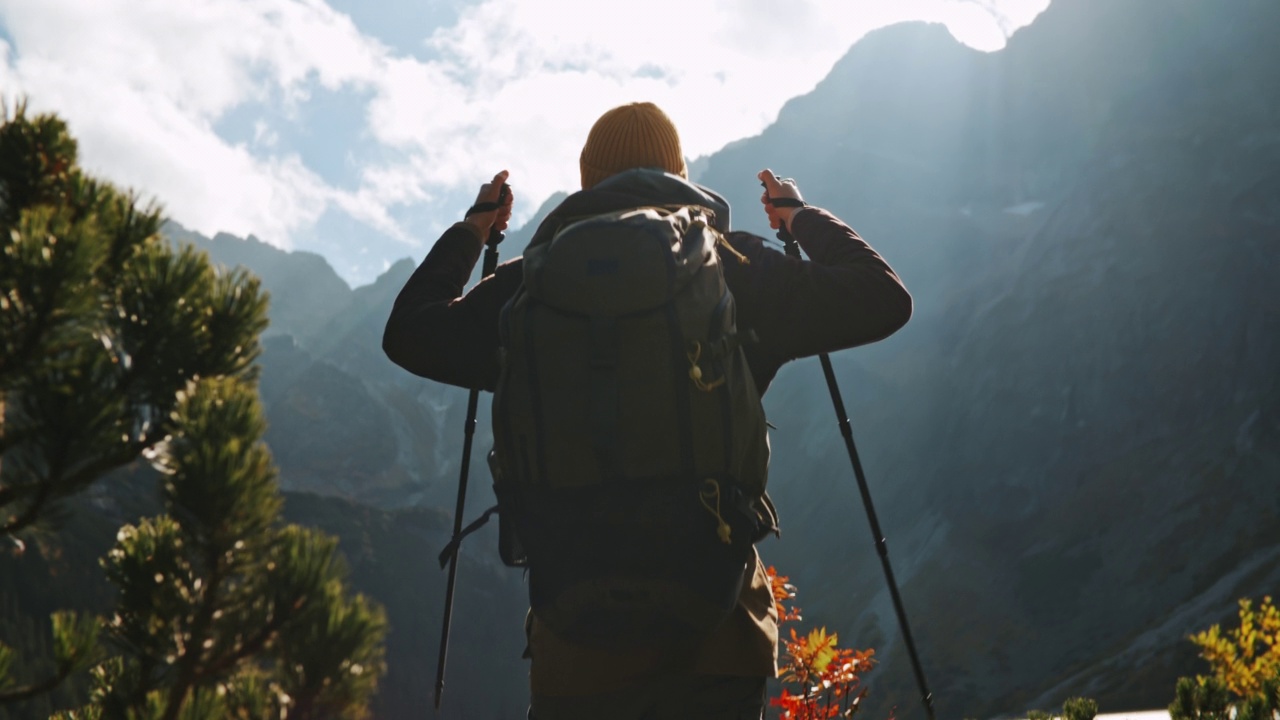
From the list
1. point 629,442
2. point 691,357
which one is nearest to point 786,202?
point 691,357

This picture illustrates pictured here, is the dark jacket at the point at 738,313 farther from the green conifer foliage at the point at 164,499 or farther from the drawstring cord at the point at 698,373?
the green conifer foliage at the point at 164,499

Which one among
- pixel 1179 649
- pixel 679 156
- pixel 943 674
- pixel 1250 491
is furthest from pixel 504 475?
pixel 1250 491

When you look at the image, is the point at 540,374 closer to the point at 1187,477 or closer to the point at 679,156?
the point at 679,156

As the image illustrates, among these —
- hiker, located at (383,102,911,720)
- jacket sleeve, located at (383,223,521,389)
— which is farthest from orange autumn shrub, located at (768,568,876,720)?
jacket sleeve, located at (383,223,521,389)

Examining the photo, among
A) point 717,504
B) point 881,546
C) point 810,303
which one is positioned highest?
point 810,303

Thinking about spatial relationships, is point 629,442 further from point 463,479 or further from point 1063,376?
point 1063,376

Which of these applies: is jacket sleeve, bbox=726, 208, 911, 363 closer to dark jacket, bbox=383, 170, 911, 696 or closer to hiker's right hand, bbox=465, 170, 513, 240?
dark jacket, bbox=383, 170, 911, 696

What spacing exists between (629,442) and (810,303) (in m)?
0.81

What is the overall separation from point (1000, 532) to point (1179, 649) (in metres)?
25.9

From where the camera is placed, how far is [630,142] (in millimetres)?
3129

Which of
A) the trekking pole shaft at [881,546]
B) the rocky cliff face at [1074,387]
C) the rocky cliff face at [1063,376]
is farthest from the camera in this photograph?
the rocky cliff face at [1063,376]

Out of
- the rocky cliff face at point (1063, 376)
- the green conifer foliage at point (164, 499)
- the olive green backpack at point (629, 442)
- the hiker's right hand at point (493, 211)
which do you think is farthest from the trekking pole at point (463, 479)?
the rocky cliff face at point (1063, 376)

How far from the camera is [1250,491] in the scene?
62.1m

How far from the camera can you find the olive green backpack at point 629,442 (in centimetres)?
235
